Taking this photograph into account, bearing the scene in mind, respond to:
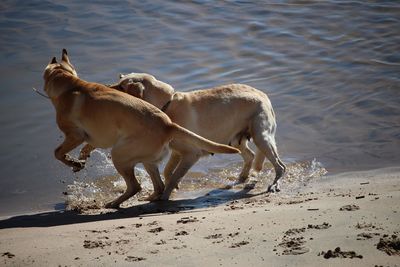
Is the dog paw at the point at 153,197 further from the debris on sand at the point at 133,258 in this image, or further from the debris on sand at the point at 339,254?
the debris on sand at the point at 339,254

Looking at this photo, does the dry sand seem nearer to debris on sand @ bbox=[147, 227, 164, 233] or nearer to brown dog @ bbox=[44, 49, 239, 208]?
debris on sand @ bbox=[147, 227, 164, 233]

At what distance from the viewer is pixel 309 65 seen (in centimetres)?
1330

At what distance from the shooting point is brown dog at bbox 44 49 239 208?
7328 mm

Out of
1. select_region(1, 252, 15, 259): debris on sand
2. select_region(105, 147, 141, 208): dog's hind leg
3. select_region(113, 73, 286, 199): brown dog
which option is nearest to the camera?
select_region(1, 252, 15, 259): debris on sand

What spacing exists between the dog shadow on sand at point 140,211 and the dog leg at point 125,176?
13 cm

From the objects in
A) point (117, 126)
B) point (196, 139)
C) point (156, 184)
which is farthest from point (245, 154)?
point (117, 126)

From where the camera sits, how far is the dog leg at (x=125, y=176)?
7.48 metres

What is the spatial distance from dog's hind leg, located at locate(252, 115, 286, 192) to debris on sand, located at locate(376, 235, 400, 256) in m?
3.48

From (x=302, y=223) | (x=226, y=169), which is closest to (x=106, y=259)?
(x=302, y=223)

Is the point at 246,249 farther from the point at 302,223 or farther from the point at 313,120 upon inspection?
the point at 313,120

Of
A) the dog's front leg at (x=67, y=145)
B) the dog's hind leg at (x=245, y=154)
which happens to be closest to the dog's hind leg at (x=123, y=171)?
the dog's front leg at (x=67, y=145)

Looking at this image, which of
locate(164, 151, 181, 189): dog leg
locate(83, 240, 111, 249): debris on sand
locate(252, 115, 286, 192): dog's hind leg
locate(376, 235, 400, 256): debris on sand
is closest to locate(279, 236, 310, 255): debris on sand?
locate(376, 235, 400, 256): debris on sand

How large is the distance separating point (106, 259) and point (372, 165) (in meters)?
4.84

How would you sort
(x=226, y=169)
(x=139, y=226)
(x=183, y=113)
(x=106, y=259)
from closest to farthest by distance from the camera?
(x=106, y=259) < (x=139, y=226) < (x=183, y=113) < (x=226, y=169)
